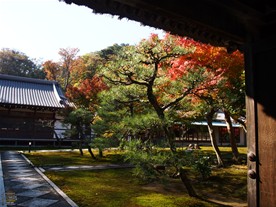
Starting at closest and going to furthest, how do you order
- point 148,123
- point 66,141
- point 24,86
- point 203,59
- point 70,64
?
point 148,123 → point 203,59 → point 66,141 → point 24,86 → point 70,64

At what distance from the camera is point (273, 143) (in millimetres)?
3982

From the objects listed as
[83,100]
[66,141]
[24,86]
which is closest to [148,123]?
[83,100]

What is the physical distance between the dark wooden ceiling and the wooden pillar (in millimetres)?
301

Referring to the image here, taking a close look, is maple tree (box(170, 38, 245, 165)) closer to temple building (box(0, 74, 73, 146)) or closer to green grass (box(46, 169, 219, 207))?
green grass (box(46, 169, 219, 207))

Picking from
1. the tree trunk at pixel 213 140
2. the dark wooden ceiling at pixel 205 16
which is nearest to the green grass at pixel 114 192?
the dark wooden ceiling at pixel 205 16

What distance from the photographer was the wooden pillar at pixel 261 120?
399cm

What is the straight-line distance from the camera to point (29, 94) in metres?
23.8

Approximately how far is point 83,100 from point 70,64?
2261 cm

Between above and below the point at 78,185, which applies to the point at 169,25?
above

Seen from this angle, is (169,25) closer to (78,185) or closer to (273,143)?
(273,143)

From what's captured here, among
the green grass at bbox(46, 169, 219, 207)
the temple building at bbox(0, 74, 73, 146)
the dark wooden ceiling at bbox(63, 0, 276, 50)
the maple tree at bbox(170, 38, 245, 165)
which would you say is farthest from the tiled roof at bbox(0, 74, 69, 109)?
the dark wooden ceiling at bbox(63, 0, 276, 50)

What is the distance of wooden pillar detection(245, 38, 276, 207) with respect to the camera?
399 cm

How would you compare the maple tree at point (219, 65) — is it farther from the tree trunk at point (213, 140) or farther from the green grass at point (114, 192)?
the green grass at point (114, 192)

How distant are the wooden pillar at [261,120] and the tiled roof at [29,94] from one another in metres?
18.3
